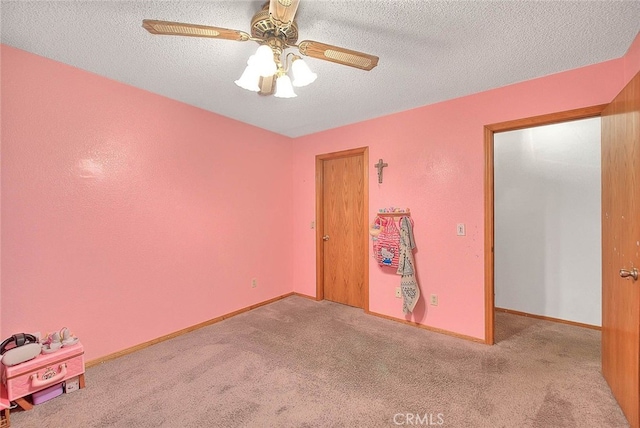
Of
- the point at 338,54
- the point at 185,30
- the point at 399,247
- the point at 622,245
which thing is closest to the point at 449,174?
the point at 399,247

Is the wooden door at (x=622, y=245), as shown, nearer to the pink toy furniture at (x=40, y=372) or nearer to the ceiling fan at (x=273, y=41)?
the ceiling fan at (x=273, y=41)

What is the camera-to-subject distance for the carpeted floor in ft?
5.27

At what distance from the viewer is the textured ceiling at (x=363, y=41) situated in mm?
1484

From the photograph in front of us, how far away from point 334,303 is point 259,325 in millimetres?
1153

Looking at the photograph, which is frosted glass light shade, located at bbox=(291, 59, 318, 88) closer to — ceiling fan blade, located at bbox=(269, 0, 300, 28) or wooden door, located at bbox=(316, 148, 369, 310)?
ceiling fan blade, located at bbox=(269, 0, 300, 28)

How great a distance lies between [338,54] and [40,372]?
8.91ft

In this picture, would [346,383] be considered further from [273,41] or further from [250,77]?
[273,41]

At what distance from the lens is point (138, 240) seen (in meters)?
2.44

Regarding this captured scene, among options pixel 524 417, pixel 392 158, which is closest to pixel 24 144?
pixel 392 158

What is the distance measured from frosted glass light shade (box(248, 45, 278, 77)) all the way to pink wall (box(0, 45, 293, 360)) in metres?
1.69

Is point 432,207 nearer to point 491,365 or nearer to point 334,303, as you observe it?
point 491,365

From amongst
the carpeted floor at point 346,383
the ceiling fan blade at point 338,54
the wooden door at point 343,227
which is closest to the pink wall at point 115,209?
the carpeted floor at point 346,383

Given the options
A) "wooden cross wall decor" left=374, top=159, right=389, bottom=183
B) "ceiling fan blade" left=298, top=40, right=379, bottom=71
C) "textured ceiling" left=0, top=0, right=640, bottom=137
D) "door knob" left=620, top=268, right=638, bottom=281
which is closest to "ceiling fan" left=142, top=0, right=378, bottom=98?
"ceiling fan blade" left=298, top=40, right=379, bottom=71

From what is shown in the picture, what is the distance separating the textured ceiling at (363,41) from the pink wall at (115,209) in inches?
13.0
